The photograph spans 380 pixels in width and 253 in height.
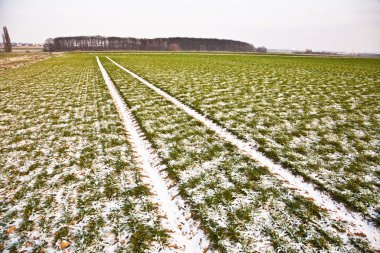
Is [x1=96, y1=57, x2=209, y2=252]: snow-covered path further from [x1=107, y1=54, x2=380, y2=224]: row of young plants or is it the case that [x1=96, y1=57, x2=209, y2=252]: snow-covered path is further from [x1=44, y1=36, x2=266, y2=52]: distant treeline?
[x1=44, y1=36, x2=266, y2=52]: distant treeline

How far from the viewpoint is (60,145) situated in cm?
676

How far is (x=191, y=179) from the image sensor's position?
5.01m

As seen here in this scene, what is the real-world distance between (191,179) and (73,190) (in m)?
2.57

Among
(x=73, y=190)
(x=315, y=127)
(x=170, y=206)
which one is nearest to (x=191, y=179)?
(x=170, y=206)

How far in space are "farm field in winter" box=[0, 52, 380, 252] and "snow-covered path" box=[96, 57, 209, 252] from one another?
2 centimetres

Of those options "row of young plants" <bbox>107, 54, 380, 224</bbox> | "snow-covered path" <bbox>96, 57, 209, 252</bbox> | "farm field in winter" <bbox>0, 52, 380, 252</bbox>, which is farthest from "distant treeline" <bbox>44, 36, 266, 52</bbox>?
"snow-covered path" <bbox>96, 57, 209, 252</bbox>

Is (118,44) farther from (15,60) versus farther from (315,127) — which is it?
(315,127)

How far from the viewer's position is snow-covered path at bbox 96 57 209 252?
3504 millimetres

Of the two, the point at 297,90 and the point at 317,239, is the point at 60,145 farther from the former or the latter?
the point at 297,90

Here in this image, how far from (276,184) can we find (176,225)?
7.84ft

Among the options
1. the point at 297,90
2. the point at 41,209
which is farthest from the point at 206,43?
the point at 41,209

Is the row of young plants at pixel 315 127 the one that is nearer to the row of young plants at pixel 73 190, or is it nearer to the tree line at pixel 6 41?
the row of young plants at pixel 73 190

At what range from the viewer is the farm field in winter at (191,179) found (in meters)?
3.58

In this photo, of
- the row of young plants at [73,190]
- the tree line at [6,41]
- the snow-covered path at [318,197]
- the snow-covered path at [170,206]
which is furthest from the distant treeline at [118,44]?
the snow-covered path at [318,197]
